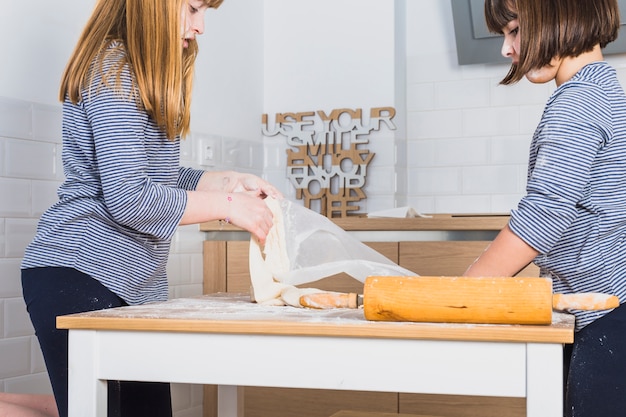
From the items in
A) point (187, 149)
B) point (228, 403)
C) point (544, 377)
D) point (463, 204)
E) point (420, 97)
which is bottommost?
point (228, 403)

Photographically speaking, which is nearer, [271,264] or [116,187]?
[116,187]

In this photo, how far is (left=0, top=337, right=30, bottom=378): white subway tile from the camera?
2.23 m

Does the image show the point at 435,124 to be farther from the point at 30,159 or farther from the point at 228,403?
the point at 228,403

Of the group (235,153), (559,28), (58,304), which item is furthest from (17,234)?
(559,28)

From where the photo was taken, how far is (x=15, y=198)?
2.28 meters

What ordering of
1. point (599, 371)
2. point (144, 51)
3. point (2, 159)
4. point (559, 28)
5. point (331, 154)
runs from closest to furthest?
point (599, 371)
point (559, 28)
point (144, 51)
point (2, 159)
point (331, 154)

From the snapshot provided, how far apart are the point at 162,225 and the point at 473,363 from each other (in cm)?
67

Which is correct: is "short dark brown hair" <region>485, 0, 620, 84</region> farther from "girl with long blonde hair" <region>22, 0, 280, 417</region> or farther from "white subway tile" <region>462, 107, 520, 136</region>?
"white subway tile" <region>462, 107, 520, 136</region>

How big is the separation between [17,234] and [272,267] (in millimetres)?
948

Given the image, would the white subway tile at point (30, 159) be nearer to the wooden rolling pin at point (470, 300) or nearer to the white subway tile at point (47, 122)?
the white subway tile at point (47, 122)

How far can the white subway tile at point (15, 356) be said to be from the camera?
2.23 m

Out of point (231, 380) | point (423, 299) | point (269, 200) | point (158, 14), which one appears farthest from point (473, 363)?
point (158, 14)

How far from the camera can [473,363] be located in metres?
1.16

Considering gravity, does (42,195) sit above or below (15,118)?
below
